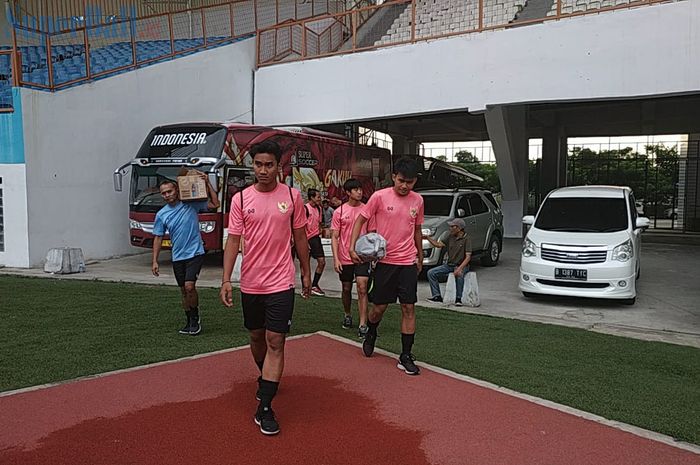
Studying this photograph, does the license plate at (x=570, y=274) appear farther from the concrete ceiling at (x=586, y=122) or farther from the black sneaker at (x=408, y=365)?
the concrete ceiling at (x=586, y=122)

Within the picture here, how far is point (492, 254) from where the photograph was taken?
1425 cm

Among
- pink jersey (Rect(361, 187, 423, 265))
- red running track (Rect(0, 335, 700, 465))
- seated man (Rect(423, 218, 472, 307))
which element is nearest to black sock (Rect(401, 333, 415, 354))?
red running track (Rect(0, 335, 700, 465))

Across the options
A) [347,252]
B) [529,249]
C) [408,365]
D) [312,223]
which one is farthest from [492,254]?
[408,365]

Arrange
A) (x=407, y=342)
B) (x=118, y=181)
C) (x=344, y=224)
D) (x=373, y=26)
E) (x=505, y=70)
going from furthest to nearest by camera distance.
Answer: (x=373, y=26), (x=118, y=181), (x=505, y=70), (x=344, y=224), (x=407, y=342)

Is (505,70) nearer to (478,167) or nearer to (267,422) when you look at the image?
(267,422)

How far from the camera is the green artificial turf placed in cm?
518

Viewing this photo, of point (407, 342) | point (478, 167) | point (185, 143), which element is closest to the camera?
point (407, 342)

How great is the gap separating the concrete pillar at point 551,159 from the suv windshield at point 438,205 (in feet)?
47.2

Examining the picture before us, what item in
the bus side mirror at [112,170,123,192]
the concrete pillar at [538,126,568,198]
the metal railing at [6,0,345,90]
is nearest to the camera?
the bus side mirror at [112,170,123,192]

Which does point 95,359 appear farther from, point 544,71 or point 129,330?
point 544,71

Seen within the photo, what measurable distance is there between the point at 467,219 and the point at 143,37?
1172 cm

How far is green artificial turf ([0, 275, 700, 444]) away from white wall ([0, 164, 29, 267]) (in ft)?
13.1

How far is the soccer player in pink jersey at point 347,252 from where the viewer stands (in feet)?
23.0

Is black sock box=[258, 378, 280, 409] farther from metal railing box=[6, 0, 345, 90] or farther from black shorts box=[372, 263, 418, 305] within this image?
metal railing box=[6, 0, 345, 90]
